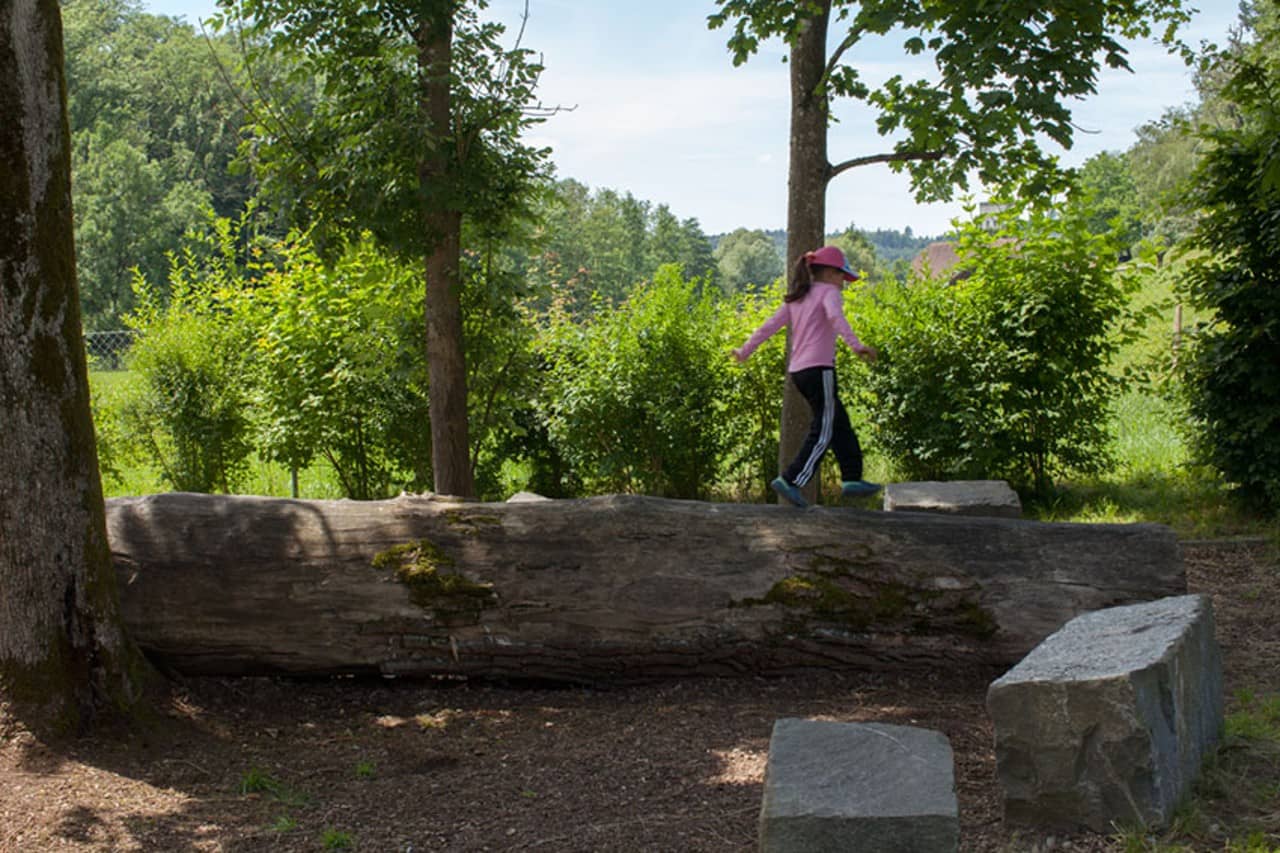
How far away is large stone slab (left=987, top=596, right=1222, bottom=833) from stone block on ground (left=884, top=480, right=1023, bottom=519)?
313 centimetres

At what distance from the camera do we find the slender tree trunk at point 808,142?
8.40 meters

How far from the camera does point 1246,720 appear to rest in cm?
502

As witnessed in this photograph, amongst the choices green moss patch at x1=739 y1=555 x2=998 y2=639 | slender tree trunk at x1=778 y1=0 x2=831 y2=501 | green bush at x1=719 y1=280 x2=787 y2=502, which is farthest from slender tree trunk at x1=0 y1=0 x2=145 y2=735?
green bush at x1=719 y1=280 x2=787 y2=502

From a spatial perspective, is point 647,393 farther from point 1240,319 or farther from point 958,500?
point 1240,319

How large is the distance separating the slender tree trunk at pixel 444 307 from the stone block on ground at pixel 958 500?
332cm

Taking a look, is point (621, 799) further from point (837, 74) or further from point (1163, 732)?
point (837, 74)

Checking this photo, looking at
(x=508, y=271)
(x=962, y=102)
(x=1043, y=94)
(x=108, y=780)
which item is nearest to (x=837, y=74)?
(x=962, y=102)

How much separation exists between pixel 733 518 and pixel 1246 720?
8.63 feet

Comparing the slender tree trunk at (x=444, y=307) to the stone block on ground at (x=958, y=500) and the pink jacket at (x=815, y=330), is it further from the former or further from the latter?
the stone block on ground at (x=958, y=500)

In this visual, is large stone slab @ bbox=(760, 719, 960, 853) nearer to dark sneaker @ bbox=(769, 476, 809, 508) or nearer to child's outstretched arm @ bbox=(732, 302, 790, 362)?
dark sneaker @ bbox=(769, 476, 809, 508)

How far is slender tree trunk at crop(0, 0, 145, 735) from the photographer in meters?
4.99

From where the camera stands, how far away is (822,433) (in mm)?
7059

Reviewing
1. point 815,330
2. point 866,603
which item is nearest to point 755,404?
point 815,330

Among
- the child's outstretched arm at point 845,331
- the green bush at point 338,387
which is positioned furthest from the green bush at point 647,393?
the child's outstretched arm at point 845,331
